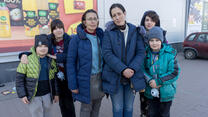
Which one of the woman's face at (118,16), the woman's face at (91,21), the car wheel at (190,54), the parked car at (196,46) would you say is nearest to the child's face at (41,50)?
the woman's face at (91,21)

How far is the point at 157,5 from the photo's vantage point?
9.38 meters

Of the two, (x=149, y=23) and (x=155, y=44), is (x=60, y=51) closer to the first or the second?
(x=155, y=44)

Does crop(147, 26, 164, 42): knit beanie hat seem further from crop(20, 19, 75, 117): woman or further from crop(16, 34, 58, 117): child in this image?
crop(16, 34, 58, 117): child

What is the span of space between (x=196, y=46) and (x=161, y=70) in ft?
23.8

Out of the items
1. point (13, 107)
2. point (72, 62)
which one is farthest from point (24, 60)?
point (13, 107)

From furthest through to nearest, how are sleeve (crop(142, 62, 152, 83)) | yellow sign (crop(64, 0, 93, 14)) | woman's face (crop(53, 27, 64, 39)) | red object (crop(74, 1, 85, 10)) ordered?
red object (crop(74, 1, 85, 10))
yellow sign (crop(64, 0, 93, 14))
woman's face (crop(53, 27, 64, 39))
sleeve (crop(142, 62, 152, 83))

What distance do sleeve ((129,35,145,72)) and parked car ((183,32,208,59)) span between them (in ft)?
23.8

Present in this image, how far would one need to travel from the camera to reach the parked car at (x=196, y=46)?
7968 millimetres

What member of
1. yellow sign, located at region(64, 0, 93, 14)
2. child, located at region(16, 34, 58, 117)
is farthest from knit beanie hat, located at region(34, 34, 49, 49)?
yellow sign, located at region(64, 0, 93, 14)

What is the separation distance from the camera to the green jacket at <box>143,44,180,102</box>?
6.83 feet

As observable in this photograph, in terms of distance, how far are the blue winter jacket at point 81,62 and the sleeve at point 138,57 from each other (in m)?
0.53

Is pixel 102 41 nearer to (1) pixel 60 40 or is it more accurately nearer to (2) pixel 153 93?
(1) pixel 60 40

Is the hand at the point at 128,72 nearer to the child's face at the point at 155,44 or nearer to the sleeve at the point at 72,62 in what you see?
the child's face at the point at 155,44

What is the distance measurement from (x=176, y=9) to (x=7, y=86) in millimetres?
10255
